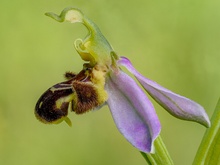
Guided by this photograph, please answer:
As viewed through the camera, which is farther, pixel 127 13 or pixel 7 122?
pixel 127 13

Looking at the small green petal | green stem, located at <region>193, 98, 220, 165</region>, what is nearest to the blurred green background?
the small green petal

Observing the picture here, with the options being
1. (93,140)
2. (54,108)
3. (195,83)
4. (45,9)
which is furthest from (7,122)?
(54,108)

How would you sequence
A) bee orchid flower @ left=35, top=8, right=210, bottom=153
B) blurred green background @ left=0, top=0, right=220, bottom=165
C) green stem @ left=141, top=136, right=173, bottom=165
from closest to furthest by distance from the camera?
bee orchid flower @ left=35, top=8, right=210, bottom=153
green stem @ left=141, top=136, right=173, bottom=165
blurred green background @ left=0, top=0, right=220, bottom=165

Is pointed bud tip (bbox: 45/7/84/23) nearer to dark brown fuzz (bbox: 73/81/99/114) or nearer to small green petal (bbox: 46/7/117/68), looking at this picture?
small green petal (bbox: 46/7/117/68)

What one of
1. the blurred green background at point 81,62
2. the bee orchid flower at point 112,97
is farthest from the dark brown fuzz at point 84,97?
the blurred green background at point 81,62

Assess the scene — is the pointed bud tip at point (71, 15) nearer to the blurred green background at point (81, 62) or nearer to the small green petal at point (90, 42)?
the small green petal at point (90, 42)

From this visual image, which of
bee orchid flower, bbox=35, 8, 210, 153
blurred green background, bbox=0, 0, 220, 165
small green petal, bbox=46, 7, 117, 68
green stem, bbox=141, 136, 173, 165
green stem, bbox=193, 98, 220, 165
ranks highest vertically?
blurred green background, bbox=0, 0, 220, 165

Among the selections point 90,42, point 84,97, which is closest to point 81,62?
point 90,42

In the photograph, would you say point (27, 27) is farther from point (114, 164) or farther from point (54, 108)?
point (54, 108)
